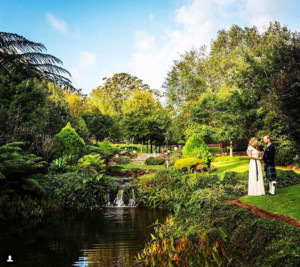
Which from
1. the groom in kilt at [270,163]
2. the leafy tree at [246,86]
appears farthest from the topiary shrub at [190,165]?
the groom in kilt at [270,163]

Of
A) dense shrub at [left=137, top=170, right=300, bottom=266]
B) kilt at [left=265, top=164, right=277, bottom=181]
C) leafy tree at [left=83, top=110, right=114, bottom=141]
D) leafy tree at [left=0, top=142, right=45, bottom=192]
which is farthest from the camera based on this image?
leafy tree at [left=83, top=110, right=114, bottom=141]

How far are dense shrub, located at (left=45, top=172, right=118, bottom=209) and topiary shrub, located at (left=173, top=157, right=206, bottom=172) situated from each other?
4.24m

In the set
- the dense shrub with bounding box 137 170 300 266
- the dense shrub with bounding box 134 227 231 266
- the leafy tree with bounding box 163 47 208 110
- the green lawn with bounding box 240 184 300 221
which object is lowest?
the dense shrub with bounding box 134 227 231 266

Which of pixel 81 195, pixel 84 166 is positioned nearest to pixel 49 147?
pixel 84 166

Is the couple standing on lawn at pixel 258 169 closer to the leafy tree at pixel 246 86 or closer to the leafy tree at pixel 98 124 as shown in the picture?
the leafy tree at pixel 246 86

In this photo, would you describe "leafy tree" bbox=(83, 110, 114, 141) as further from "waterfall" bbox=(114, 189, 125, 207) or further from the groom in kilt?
the groom in kilt

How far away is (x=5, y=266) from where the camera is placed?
5.54 meters

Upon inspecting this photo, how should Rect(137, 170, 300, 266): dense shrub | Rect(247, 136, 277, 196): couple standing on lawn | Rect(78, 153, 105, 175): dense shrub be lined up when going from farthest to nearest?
Rect(78, 153, 105, 175): dense shrub, Rect(247, 136, 277, 196): couple standing on lawn, Rect(137, 170, 300, 266): dense shrub

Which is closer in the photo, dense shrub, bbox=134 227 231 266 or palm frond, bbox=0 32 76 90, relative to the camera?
palm frond, bbox=0 32 76 90

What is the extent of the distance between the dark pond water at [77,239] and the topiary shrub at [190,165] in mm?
4690

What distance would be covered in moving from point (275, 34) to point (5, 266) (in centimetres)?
2706

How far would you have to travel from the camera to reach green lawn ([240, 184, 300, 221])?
6034 mm

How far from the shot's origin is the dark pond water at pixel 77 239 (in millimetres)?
6051

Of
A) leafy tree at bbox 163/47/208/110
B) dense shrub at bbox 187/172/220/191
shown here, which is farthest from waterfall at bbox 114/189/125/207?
leafy tree at bbox 163/47/208/110
